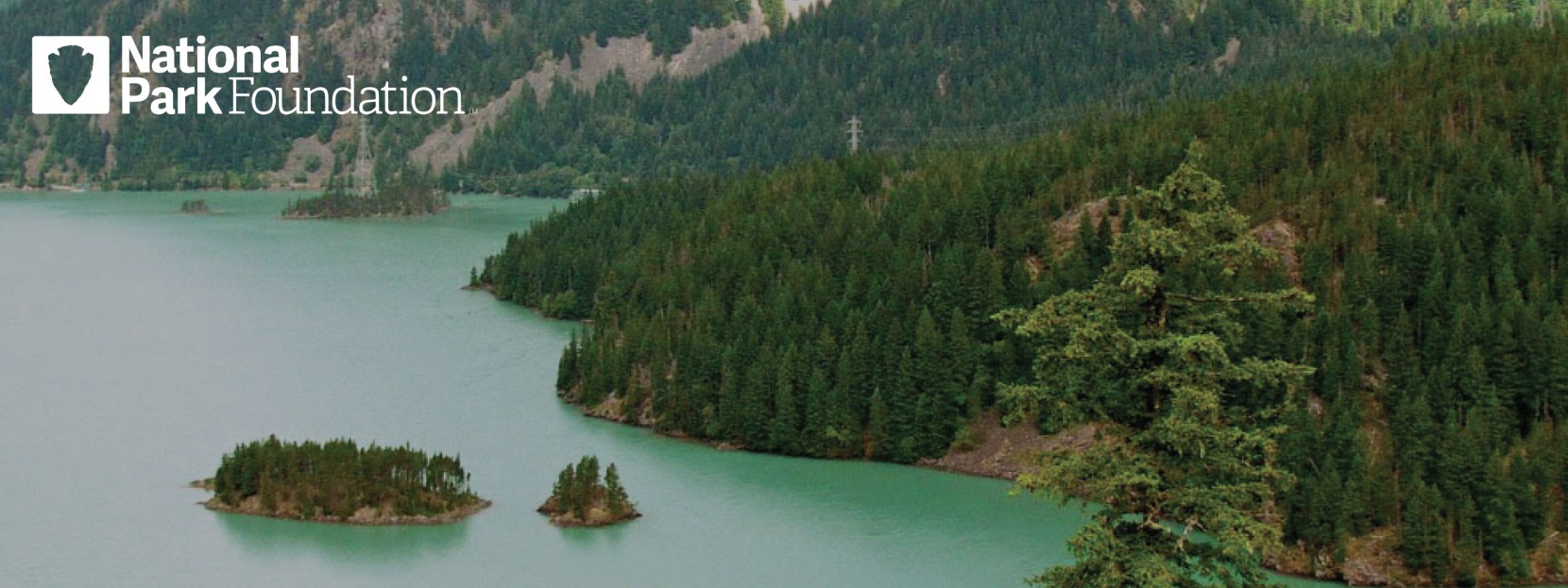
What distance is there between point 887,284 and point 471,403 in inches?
843

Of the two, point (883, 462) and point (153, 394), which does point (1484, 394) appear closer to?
point (883, 462)

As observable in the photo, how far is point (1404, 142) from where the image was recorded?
106438 mm

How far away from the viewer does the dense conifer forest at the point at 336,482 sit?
79.9 metres

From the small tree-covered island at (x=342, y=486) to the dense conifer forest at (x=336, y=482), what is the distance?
0.03m

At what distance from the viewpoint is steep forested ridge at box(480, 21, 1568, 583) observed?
74.0 metres

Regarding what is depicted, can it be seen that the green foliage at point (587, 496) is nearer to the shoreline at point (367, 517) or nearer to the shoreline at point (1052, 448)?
the shoreline at point (367, 517)

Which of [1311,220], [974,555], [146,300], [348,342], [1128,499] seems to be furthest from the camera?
[146,300]

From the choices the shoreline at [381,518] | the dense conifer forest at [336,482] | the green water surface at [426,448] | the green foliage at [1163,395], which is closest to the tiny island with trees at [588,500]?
the green water surface at [426,448]

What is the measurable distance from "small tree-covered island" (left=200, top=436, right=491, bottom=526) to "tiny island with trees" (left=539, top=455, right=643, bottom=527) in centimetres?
330

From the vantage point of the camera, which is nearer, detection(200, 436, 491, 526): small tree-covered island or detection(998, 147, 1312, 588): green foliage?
detection(998, 147, 1312, 588): green foliage

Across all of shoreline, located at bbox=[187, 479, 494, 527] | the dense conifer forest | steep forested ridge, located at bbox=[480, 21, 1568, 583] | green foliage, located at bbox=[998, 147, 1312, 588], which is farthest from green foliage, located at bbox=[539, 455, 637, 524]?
green foliage, located at bbox=[998, 147, 1312, 588]

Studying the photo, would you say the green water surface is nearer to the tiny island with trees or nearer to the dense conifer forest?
the tiny island with trees

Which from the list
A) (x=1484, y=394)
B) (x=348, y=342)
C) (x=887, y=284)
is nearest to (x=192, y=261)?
(x=348, y=342)

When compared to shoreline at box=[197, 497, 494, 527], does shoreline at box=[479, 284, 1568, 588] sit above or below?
above
